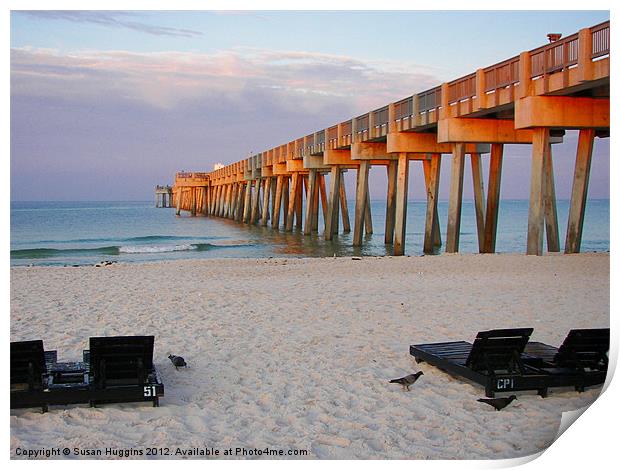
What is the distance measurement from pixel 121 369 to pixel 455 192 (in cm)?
1693

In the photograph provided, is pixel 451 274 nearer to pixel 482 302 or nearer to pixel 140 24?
pixel 482 302

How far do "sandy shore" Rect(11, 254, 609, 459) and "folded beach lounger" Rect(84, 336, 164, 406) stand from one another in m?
0.14

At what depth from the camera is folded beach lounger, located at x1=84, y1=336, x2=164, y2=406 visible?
6.16 m

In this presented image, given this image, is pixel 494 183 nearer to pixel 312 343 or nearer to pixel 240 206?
pixel 312 343

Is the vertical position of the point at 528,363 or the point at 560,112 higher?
the point at 560,112

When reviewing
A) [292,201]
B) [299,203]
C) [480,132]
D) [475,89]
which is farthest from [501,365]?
[299,203]

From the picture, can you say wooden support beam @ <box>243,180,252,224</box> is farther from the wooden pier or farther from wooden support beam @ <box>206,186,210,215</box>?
wooden support beam @ <box>206,186,210,215</box>

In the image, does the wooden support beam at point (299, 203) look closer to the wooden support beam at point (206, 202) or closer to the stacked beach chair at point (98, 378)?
the stacked beach chair at point (98, 378)

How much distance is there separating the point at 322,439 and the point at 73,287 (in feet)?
32.0

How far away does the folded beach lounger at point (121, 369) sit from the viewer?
6164mm

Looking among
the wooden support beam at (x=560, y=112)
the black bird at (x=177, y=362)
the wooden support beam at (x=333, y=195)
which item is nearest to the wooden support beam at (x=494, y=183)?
the wooden support beam at (x=560, y=112)

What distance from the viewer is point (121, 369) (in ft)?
20.7

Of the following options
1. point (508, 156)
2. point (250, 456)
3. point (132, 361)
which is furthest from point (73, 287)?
point (508, 156)

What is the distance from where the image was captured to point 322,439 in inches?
224
